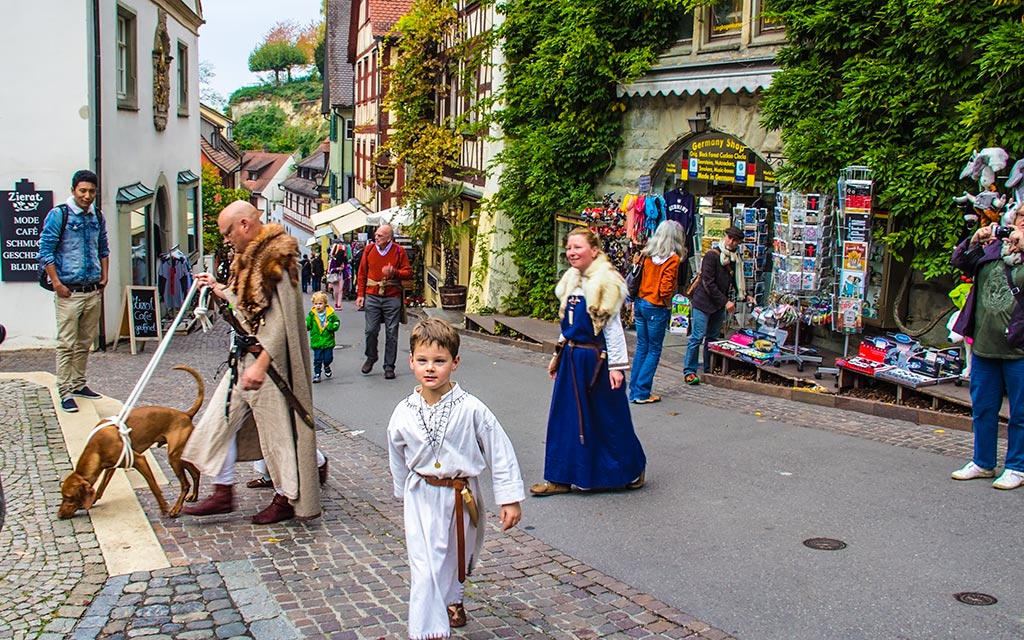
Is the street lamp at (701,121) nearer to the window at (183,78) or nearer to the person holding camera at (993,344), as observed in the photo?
the person holding camera at (993,344)

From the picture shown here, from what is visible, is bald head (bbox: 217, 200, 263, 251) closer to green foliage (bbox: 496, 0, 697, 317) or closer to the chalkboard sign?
the chalkboard sign

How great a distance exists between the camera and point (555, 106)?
16828 mm

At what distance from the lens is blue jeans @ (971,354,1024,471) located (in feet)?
21.7

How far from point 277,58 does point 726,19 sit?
337 feet

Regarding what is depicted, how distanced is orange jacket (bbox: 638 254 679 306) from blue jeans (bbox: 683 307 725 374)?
1.07 meters

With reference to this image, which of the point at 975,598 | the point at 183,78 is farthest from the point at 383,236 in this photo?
the point at 183,78

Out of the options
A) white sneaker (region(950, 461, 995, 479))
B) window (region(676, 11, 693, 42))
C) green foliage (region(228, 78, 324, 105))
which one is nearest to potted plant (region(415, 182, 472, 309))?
window (region(676, 11, 693, 42))

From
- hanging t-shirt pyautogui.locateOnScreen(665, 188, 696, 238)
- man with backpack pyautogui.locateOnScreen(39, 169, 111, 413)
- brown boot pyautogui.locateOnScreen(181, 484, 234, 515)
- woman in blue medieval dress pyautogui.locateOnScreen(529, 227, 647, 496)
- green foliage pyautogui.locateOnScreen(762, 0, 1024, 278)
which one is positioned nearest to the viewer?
brown boot pyautogui.locateOnScreen(181, 484, 234, 515)

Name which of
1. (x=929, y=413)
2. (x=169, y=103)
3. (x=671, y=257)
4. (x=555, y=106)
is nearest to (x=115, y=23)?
(x=169, y=103)

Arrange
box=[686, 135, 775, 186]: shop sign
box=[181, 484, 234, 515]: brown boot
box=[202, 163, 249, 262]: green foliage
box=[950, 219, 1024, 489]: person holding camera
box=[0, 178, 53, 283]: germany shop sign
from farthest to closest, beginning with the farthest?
box=[202, 163, 249, 262]: green foliage, box=[0, 178, 53, 283]: germany shop sign, box=[686, 135, 775, 186]: shop sign, box=[950, 219, 1024, 489]: person holding camera, box=[181, 484, 234, 515]: brown boot

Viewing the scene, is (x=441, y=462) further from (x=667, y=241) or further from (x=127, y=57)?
(x=127, y=57)

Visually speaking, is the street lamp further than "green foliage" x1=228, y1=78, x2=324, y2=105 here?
No

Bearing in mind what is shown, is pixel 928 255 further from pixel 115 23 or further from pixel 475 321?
pixel 115 23

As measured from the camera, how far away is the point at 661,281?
32.9ft
